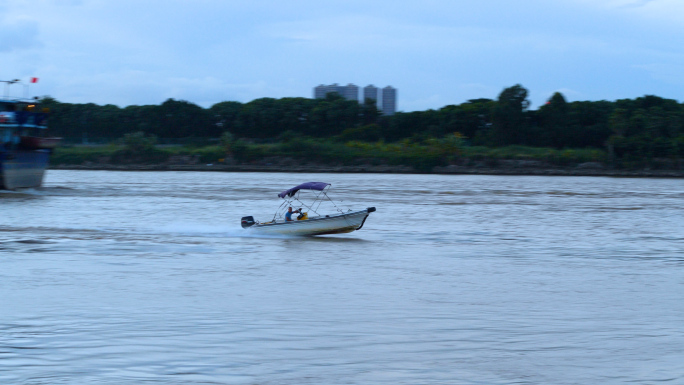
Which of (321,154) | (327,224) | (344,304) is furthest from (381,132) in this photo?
(344,304)

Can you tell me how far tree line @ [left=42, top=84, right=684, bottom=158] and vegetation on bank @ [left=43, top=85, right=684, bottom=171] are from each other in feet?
0.46

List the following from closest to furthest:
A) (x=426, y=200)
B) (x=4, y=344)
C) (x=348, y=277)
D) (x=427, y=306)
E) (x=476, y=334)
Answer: (x=4, y=344)
(x=476, y=334)
(x=427, y=306)
(x=348, y=277)
(x=426, y=200)

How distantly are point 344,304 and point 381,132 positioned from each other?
81.9m

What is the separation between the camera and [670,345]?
8578mm

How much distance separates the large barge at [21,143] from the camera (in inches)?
1453

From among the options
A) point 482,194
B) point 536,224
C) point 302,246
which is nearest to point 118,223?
point 302,246

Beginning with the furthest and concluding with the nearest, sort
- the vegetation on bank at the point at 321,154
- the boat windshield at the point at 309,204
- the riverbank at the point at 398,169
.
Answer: the vegetation on bank at the point at 321,154, the riverbank at the point at 398,169, the boat windshield at the point at 309,204

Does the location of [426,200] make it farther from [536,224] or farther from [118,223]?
[118,223]

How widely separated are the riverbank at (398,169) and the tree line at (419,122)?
3.13 metres

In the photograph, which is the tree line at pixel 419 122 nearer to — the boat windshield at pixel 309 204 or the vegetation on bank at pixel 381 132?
the vegetation on bank at pixel 381 132

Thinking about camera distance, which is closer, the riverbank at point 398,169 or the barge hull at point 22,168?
the barge hull at point 22,168

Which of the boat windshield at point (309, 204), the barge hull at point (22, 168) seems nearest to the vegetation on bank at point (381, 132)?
the boat windshield at point (309, 204)

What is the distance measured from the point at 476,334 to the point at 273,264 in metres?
7.87

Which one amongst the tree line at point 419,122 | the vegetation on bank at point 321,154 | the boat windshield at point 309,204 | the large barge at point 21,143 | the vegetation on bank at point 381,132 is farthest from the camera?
the vegetation on bank at point 321,154
